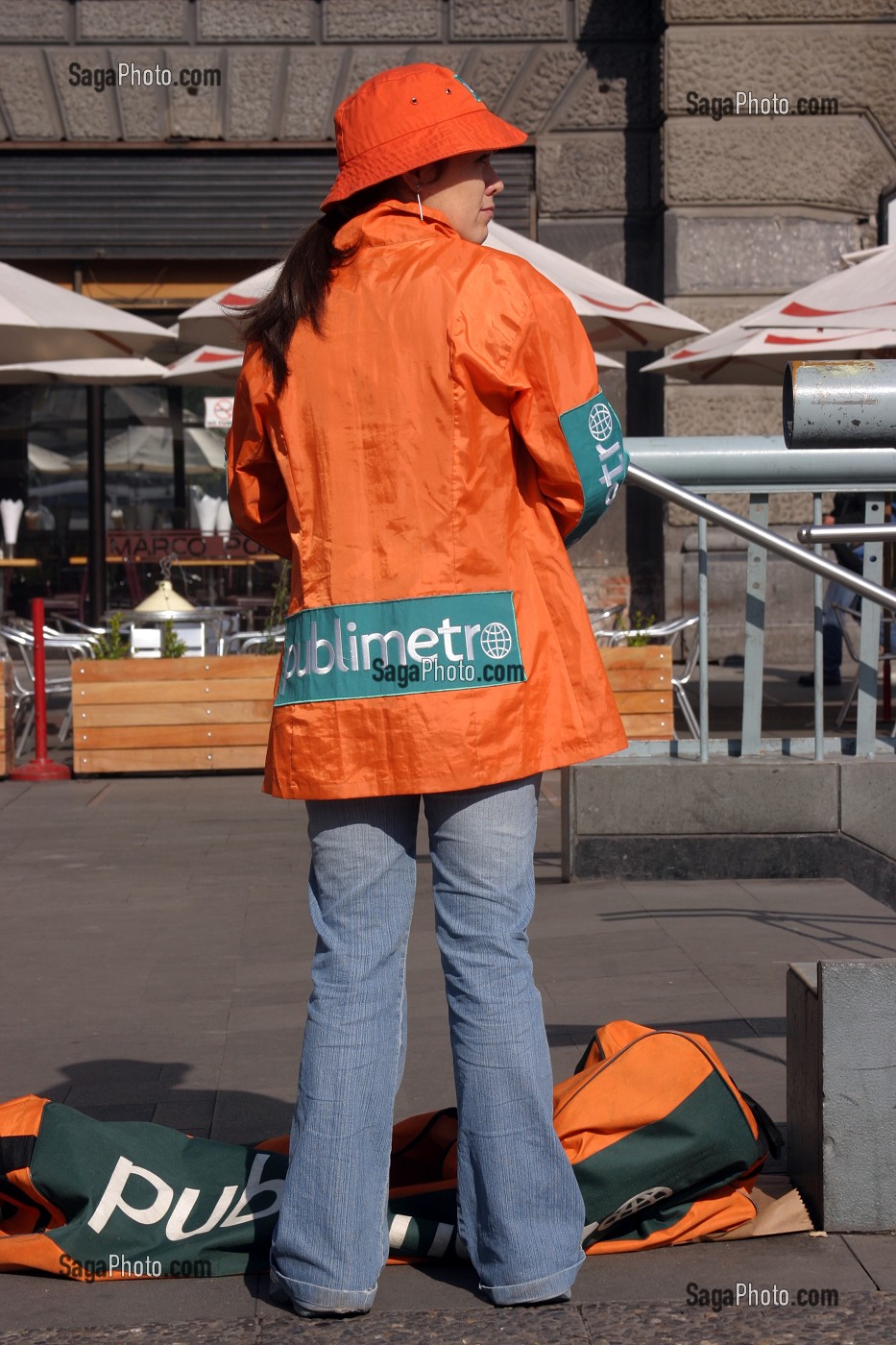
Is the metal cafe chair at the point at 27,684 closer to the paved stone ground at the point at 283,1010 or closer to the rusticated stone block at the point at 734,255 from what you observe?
the paved stone ground at the point at 283,1010

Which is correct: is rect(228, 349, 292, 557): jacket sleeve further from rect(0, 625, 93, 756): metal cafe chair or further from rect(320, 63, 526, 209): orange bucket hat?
rect(0, 625, 93, 756): metal cafe chair

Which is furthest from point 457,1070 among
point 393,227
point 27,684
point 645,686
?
point 27,684

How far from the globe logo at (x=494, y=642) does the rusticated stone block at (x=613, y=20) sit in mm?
12178

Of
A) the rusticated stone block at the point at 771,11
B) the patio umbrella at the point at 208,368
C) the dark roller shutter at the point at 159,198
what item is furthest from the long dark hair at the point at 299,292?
the rusticated stone block at the point at 771,11

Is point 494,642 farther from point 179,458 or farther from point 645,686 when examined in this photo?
point 179,458

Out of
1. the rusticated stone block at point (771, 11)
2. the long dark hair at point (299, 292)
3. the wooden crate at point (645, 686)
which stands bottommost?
the wooden crate at point (645, 686)

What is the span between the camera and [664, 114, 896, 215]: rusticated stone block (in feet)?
42.7

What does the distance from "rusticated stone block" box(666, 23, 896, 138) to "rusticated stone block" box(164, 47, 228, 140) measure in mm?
3685

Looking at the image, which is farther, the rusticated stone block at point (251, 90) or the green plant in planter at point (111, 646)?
the rusticated stone block at point (251, 90)

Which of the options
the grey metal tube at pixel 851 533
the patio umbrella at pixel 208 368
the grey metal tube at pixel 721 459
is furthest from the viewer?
the patio umbrella at pixel 208 368

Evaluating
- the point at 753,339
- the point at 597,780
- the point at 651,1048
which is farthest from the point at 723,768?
the point at 753,339

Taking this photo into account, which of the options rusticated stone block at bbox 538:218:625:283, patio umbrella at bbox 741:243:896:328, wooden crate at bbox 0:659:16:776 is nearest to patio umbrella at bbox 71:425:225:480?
rusticated stone block at bbox 538:218:625:283

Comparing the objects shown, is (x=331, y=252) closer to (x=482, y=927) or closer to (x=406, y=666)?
(x=406, y=666)

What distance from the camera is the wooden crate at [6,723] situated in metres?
8.48
